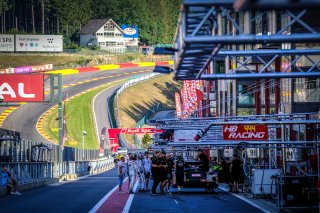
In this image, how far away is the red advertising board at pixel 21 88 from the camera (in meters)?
62.3

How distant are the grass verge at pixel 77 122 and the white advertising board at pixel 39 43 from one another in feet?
157

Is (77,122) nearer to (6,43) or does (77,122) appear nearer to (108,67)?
(108,67)

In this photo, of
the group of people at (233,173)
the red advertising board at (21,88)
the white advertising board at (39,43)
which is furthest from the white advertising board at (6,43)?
the group of people at (233,173)

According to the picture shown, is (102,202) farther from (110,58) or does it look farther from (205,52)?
(110,58)

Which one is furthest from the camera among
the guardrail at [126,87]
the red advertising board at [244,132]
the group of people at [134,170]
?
the guardrail at [126,87]

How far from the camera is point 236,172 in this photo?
1396 inches

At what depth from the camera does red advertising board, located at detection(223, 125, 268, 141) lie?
29.5 m

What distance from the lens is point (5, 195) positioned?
3653 cm

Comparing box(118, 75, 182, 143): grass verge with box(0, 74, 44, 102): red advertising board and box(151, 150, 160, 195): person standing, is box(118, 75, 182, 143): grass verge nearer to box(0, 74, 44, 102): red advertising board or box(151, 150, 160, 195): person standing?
box(0, 74, 44, 102): red advertising board

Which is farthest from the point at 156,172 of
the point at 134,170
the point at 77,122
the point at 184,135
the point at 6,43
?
the point at 6,43

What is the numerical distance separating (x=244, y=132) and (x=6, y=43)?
15405 cm

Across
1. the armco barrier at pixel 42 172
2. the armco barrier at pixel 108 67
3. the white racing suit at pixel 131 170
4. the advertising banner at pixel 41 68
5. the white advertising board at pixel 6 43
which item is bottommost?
the armco barrier at pixel 42 172

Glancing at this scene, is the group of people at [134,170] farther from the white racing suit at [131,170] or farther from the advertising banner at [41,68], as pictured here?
the advertising banner at [41,68]

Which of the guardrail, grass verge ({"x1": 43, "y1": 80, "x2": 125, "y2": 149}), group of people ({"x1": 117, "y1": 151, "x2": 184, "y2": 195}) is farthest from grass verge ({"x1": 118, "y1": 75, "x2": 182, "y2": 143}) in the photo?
group of people ({"x1": 117, "y1": 151, "x2": 184, "y2": 195})
